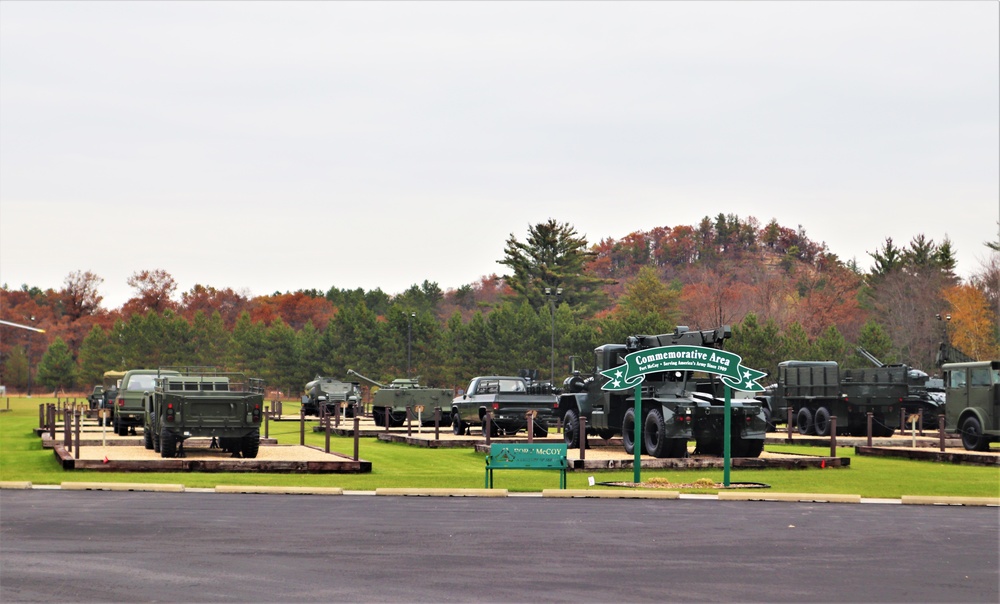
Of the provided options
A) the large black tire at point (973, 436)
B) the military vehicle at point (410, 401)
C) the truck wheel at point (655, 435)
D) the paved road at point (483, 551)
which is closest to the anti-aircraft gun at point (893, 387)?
the large black tire at point (973, 436)

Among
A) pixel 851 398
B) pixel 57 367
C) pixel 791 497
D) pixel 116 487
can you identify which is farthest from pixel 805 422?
pixel 57 367

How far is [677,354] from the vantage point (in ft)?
70.9

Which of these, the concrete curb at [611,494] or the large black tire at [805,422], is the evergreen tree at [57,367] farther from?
the concrete curb at [611,494]

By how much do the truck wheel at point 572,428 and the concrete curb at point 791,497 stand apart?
998 cm

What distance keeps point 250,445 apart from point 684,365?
8.52 metres

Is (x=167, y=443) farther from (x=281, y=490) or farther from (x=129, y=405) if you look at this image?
(x=129, y=405)

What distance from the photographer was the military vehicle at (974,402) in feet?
94.8

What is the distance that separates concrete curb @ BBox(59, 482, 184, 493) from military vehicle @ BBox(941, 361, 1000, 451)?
1872 centimetres

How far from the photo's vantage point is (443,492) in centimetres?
1833

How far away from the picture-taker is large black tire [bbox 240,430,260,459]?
954 inches

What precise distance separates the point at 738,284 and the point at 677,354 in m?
91.7

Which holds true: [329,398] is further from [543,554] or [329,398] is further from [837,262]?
[837,262]

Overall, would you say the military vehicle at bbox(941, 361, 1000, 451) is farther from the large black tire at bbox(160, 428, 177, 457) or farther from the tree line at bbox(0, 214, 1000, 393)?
the tree line at bbox(0, 214, 1000, 393)

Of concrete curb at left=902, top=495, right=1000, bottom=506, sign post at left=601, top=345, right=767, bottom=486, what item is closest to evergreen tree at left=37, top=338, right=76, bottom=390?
sign post at left=601, top=345, right=767, bottom=486
